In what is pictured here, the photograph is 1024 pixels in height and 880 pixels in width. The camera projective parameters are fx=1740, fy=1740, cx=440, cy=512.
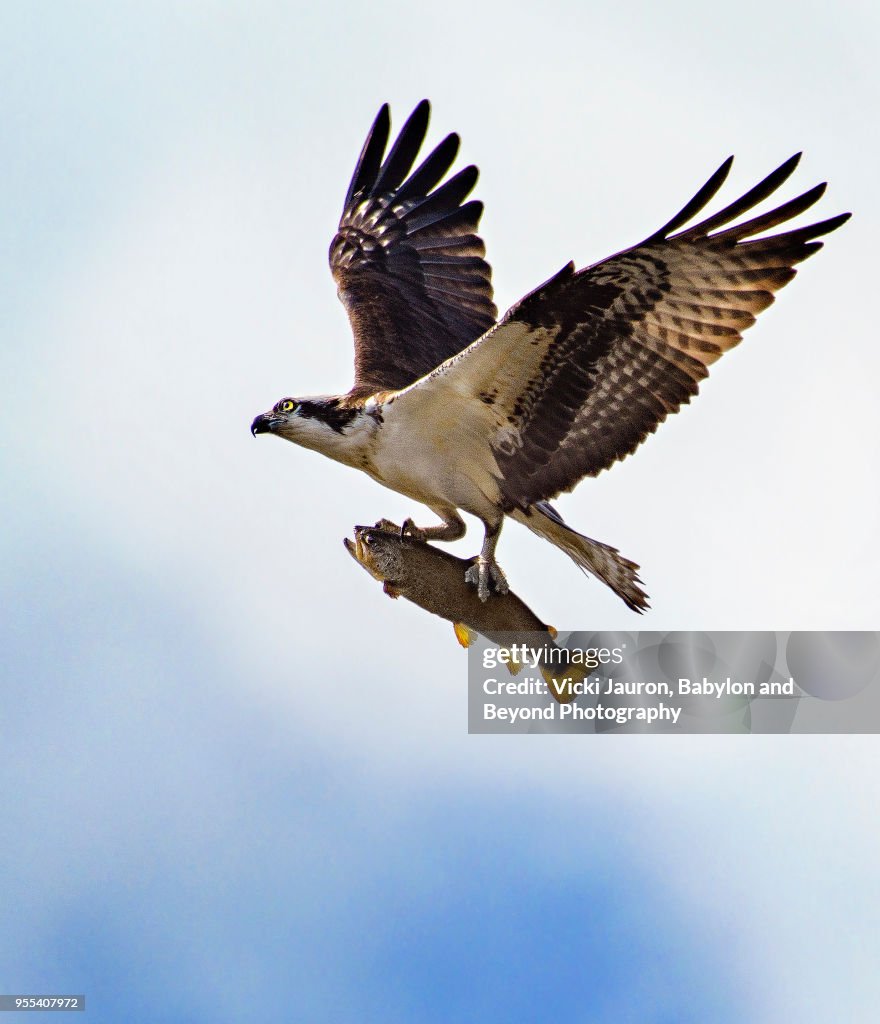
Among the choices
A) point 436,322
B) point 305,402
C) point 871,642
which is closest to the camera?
point 305,402

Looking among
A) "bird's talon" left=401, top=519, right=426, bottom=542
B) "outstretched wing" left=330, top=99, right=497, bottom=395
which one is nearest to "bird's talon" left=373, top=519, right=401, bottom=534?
"bird's talon" left=401, top=519, right=426, bottom=542

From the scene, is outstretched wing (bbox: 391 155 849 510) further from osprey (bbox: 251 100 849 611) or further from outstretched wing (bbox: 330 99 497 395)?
outstretched wing (bbox: 330 99 497 395)

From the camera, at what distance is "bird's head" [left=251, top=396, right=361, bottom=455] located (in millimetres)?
10016

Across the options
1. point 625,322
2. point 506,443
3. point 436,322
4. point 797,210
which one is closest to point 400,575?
point 506,443

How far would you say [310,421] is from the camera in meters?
10.2

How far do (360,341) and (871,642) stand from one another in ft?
12.8

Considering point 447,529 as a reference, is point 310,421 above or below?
above

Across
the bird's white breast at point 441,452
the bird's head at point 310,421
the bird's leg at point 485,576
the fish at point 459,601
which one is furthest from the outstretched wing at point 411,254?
the fish at point 459,601

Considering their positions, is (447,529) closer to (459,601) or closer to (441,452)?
(441,452)

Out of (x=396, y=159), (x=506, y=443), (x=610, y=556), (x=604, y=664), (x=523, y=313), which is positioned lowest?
(x=604, y=664)

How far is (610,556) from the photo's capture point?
9.63 meters

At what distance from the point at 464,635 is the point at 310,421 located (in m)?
1.67

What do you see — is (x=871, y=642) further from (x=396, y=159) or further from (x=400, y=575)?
(x=396, y=159)

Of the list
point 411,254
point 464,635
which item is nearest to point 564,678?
point 464,635
